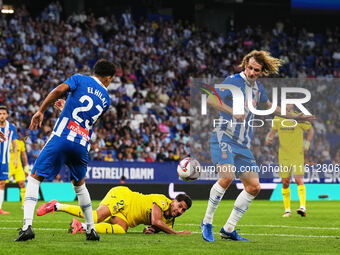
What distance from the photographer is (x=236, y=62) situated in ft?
122

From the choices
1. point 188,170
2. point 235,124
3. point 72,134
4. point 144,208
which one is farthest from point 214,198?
point 188,170

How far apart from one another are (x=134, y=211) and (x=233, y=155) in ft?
6.37

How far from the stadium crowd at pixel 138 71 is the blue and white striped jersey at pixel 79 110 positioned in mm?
15899

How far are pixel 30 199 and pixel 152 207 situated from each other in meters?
2.45

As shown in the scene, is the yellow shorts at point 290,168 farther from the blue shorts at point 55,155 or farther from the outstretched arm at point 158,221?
the blue shorts at point 55,155

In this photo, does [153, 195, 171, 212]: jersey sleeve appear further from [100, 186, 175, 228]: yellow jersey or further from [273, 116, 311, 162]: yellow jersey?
[273, 116, 311, 162]: yellow jersey

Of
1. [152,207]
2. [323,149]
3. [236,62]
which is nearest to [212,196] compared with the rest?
[152,207]

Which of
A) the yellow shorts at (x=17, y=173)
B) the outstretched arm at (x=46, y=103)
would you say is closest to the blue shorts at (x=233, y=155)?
the outstretched arm at (x=46, y=103)

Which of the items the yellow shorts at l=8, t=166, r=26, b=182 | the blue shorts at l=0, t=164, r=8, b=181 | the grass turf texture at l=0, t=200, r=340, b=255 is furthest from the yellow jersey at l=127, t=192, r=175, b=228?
the yellow shorts at l=8, t=166, r=26, b=182

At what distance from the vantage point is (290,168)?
1694 centimetres

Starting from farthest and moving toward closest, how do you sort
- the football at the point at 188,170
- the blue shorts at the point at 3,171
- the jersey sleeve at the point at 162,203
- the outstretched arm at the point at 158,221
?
the blue shorts at the point at 3,171 < the football at the point at 188,170 < the jersey sleeve at the point at 162,203 < the outstretched arm at the point at 158,221

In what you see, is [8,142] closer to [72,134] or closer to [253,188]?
[72,134]

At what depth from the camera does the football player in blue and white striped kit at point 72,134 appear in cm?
881

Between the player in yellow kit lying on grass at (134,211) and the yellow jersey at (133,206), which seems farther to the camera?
the yellow jersey at (133,206)
